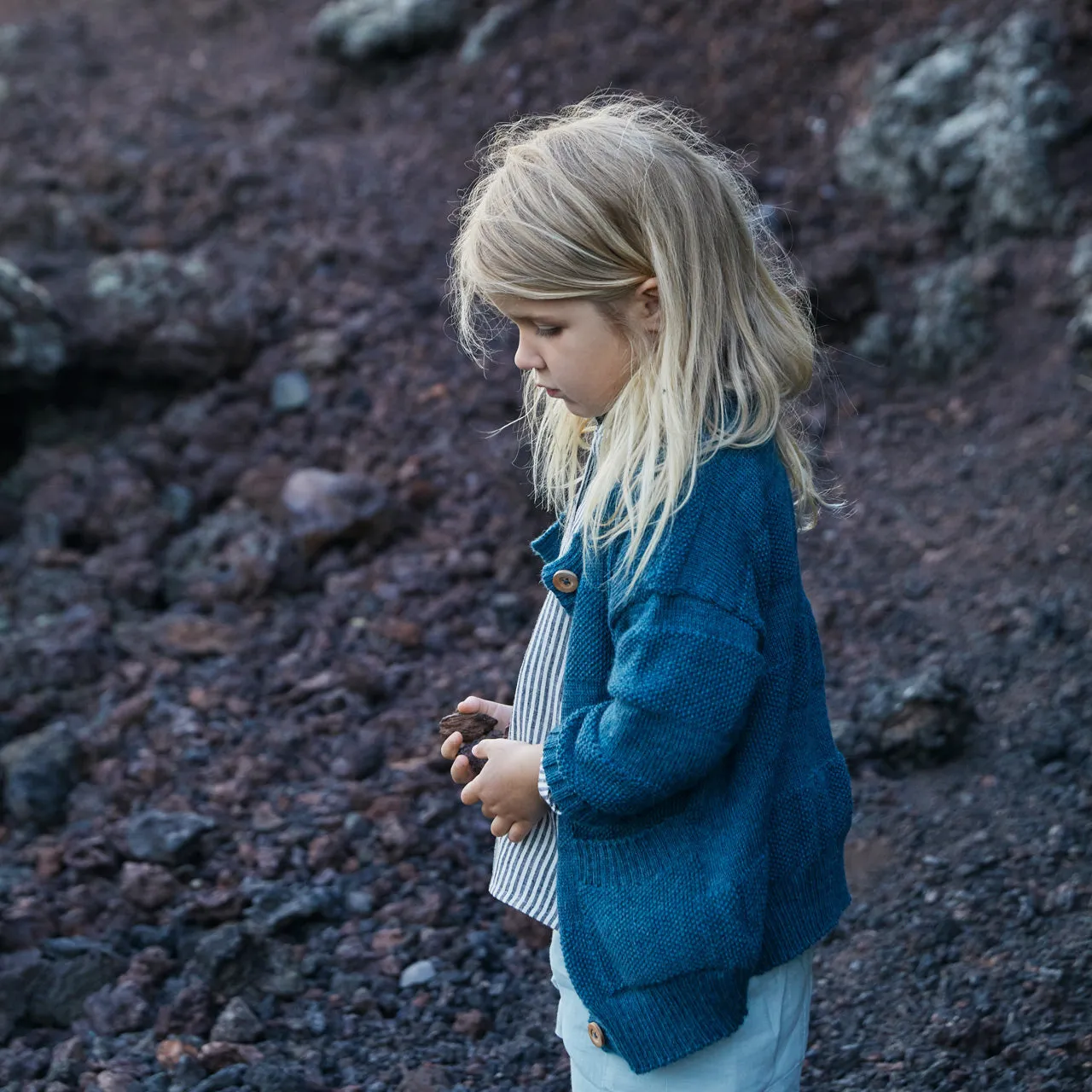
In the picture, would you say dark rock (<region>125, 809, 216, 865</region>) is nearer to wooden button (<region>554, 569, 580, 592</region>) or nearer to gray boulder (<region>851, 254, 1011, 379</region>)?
wooden button (<region>554, 569, 580, 592</region>)

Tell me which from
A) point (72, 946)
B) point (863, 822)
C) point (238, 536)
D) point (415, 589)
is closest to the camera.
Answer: point (72, 946)

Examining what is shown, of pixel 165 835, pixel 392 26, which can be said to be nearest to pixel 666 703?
pixel 165 835

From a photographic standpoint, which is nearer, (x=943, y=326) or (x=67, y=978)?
(x=67, y=978)

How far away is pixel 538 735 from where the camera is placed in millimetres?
1807

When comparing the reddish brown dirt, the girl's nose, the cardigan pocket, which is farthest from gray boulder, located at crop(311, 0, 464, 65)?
the cardigan pocket

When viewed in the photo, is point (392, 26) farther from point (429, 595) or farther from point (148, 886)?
point (148, 886)

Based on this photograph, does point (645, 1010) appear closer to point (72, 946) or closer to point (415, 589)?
point (72, 946)

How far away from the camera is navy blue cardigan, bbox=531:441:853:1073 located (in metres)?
1.56

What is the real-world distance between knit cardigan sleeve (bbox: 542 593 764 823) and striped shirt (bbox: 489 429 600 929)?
0.20 meters

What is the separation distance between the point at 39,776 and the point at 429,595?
1282 millimetres

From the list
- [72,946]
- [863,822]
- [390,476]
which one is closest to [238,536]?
[390,476]

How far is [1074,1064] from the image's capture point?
2355mm

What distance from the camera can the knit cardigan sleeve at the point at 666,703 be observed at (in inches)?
60.9

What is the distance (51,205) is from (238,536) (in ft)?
8.44
